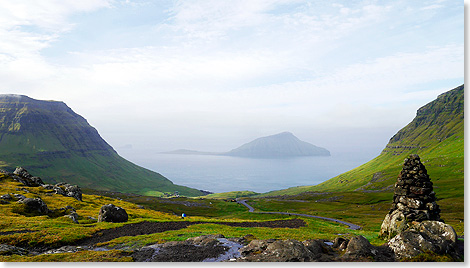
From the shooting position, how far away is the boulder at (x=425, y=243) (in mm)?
14875

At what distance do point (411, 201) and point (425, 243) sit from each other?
1564cm

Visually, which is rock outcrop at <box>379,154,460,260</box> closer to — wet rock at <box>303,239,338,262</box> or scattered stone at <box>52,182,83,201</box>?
wet rock at <box>303,239,338,262</box>

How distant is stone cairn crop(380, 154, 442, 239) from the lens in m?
26.8

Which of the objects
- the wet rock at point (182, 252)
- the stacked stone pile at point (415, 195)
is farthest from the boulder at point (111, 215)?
the stacked stone pile at point (415, 195)

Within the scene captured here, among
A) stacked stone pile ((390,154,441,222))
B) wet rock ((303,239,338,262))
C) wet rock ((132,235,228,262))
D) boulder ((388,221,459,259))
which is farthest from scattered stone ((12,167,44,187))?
stacked stone pile ((390,154,441,222))

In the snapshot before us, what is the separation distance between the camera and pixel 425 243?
14.9m

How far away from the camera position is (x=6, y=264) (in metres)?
18.3

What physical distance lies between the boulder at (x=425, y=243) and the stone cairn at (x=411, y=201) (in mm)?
11536

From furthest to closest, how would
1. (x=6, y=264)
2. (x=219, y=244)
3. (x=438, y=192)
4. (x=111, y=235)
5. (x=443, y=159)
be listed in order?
(x=443, y=159), (x=438, y=192), (x=111, y=235), (x=219, y=244), (x=6, y=264)

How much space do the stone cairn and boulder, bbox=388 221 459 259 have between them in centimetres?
1154

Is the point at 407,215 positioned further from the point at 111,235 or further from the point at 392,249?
the point at 111,235

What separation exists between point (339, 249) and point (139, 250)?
626 inches

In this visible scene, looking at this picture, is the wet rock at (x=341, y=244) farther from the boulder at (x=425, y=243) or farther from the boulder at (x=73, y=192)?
the boulder at (x=73, y=192)

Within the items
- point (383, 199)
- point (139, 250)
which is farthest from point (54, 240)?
point (383, 199)
